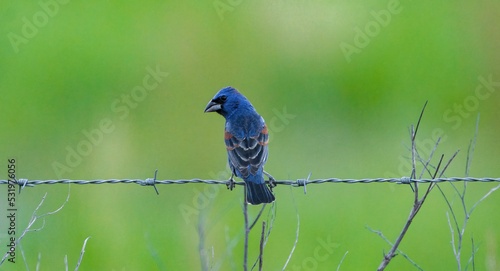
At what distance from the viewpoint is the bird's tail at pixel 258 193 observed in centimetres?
589

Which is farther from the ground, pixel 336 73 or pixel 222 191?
pixel 336 73

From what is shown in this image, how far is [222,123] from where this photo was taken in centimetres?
1011

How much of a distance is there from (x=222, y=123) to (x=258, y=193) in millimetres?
4192

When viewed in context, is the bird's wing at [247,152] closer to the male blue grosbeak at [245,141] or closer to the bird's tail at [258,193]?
the male blue grosbeak at [245,141]

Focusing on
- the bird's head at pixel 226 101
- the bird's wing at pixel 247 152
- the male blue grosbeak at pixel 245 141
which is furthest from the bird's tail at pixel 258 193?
the bird's head at pixel 226 101

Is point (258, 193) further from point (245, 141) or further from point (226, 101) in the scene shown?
point (226, 101)

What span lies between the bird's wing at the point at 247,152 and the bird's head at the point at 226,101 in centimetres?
31

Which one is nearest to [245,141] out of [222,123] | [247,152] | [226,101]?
[247,152]

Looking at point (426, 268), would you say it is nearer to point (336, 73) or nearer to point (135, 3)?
point (336, 73)

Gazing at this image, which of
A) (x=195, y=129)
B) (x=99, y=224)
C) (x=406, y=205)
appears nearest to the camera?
(x=99, y=224)

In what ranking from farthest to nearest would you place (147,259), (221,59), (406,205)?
(221,59) → (406,205) → (147,259)

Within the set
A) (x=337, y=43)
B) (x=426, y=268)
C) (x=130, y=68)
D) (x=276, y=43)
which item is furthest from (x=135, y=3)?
(x=426, y=268)

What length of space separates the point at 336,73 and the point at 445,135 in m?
1.92

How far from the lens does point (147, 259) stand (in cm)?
765
